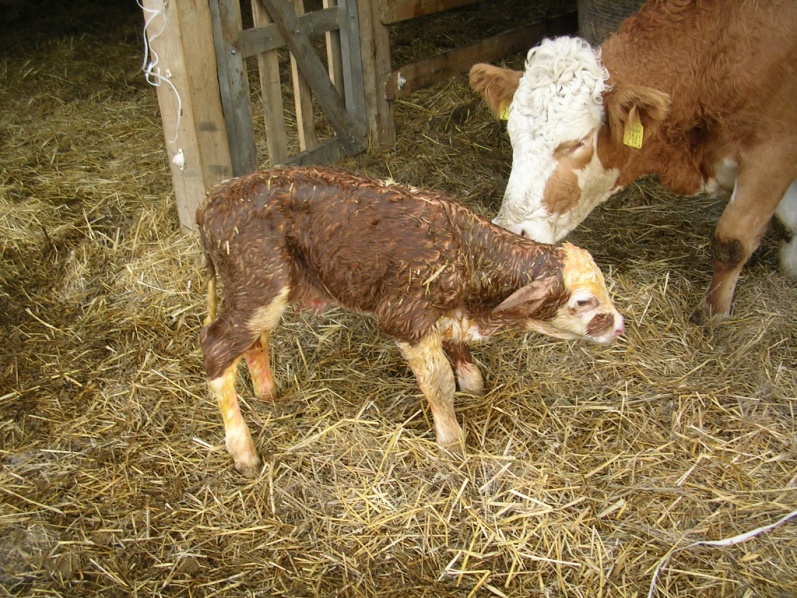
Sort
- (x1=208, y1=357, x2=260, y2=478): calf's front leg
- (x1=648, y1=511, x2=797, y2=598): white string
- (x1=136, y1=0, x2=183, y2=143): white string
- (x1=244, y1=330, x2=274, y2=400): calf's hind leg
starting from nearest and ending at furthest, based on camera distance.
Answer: (x1=648, y1=511, x2=797, y2=598): white string → (x1=208, y1=357, x2=260, y2=478): calf's front leg → (x1=244, y1=330, x2=274, y2=400): calf's hind leg → (x1=136, y1=0, x2=183, y2=143): white string

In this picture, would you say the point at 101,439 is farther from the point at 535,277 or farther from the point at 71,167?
the point at 71,167

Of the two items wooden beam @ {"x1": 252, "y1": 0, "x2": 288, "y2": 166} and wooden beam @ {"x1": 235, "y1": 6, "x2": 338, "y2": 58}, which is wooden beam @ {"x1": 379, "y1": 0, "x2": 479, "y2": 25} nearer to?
wooden beam @ {"x1": 235, "y1": 6, "x2": 338, "y2": 58}

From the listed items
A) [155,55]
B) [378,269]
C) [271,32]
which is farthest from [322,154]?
[378,269]

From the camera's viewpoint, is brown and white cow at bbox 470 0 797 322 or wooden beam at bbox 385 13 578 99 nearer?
brown and white cow at bbox 470 0 797 322

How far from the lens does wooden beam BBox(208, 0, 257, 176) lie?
14.9 ft

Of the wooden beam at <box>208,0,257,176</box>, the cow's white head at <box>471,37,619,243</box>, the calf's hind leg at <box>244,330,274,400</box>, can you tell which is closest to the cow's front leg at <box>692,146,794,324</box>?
the cow's white head at <box>471,37,619,243</box>

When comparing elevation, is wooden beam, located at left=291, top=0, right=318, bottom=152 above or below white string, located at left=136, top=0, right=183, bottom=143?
below

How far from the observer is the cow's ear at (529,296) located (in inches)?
119

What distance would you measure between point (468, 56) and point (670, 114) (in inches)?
141

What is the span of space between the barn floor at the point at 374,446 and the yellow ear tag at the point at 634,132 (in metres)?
0.98

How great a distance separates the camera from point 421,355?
3164 millimetres

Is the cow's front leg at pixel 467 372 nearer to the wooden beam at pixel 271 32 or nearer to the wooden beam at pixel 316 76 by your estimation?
the wooden beam at pixel 271 32

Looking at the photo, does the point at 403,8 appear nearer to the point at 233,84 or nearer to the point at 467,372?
the point at 233,84

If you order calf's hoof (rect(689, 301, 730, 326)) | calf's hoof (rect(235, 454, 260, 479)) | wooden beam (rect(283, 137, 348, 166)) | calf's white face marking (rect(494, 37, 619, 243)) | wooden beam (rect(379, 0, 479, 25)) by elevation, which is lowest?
calf's hoof (rect(689, 301, 730, 326))
